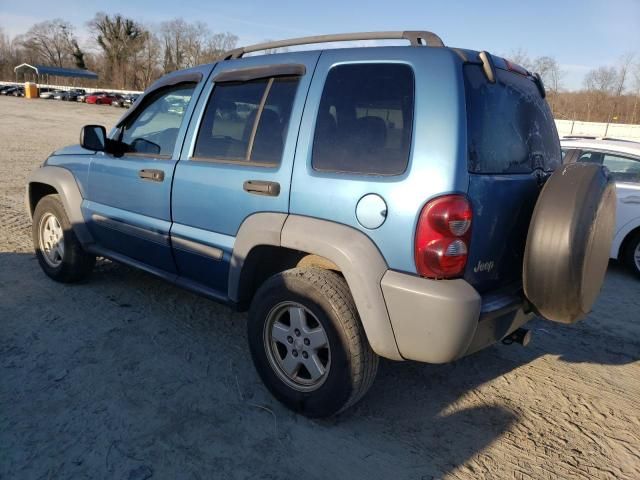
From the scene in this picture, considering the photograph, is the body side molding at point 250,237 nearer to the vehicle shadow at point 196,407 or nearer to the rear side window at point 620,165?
the vehicle shadow at point 196,407

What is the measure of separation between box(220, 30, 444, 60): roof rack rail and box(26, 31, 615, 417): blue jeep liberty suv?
0.7 inches

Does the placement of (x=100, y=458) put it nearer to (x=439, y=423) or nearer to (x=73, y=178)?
(x=439, y=423)

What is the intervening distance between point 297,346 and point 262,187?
3.06 ft

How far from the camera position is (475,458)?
261 centimetres

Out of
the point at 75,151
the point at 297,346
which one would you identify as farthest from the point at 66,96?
the point at 297,346

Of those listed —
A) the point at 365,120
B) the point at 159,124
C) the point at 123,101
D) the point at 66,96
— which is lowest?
the point at 159,124

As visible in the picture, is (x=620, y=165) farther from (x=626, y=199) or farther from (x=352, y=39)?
(x=352, y=39)

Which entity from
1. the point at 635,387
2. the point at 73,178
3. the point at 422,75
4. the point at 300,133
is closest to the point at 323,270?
the point at 300,133

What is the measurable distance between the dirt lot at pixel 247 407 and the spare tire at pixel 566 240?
2.50 feet

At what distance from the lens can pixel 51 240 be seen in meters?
4.73

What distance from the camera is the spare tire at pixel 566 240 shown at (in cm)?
247

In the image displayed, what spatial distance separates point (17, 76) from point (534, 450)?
95266mm

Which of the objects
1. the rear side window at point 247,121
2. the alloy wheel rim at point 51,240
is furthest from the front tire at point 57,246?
the rear side window at point 247,121

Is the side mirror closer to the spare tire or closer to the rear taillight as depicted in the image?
the rear taillight
